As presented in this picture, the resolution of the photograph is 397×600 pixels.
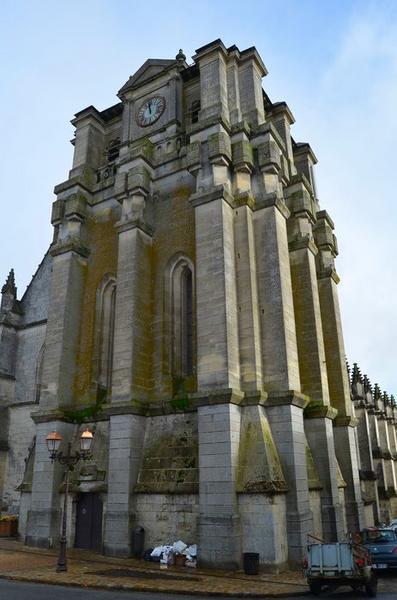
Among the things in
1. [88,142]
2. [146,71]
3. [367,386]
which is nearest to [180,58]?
[146,71]

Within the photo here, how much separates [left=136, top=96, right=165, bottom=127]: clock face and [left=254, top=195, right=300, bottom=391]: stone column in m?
8.35

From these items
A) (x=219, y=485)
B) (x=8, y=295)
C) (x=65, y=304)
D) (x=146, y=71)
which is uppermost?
(x=146, y=71)

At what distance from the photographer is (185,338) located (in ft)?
58.9

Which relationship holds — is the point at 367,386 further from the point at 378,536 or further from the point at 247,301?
the point at 247,301

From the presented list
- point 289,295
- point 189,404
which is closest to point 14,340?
point 189,404

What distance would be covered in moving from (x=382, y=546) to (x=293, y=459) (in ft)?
11.2

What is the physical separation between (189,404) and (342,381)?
741 cm

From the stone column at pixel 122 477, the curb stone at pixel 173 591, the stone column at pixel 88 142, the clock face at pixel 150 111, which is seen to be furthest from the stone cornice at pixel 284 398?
the clock face at pixel 150 111

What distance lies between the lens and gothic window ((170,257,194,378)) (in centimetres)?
1745

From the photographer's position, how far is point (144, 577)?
39.6 feet

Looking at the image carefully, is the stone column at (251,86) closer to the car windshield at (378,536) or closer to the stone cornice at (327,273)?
the stone cornice at (327,273)

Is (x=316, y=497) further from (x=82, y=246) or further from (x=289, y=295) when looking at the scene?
(x=82, y=246)

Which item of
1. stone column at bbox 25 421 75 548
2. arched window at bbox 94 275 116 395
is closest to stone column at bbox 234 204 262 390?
arched window at bbox 94 275 116 395

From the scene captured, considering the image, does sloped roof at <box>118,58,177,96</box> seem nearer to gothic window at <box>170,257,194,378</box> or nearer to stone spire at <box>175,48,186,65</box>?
stone spire at <box>175,48,186,65</box>
